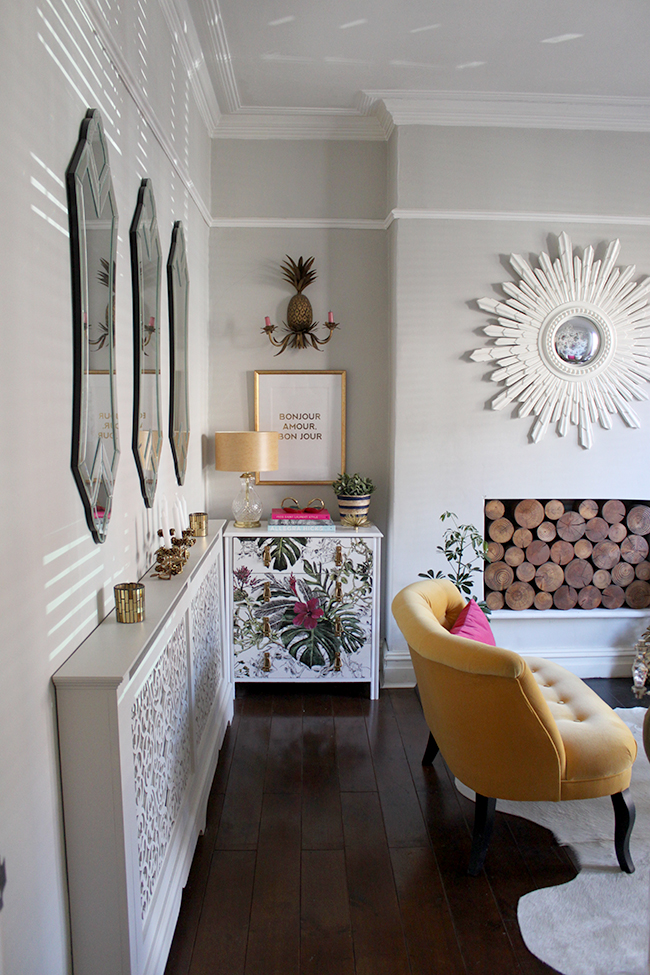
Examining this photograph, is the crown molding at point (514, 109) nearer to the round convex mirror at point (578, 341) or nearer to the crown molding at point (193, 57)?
the crown molding at point (193, 57)

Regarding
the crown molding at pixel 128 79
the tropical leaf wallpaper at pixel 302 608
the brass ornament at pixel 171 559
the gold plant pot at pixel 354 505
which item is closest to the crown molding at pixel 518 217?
the crown molding at pixel 128 79

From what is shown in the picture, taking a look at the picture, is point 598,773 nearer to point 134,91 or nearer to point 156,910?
point 156,910

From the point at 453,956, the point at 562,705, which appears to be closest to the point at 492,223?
the point at 562,705

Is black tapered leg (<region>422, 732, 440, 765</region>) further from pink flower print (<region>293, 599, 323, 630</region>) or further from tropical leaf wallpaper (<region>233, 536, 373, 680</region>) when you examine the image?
pink flower print (<region>293, 599, 323, 630</region>)

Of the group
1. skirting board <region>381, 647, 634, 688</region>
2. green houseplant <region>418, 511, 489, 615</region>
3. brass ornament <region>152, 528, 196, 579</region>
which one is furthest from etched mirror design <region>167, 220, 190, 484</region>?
skirting board <region>381, 647, 634, 688</region>

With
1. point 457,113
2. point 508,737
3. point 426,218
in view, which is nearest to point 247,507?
point 426,218

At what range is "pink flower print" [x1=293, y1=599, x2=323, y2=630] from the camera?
10.8 ft

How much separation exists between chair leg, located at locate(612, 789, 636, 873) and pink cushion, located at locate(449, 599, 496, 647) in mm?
599

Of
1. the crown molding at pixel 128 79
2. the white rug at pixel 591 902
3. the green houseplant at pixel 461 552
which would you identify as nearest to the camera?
the crown molding at pixel 128 79

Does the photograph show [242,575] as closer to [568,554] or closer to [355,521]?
[355,521]

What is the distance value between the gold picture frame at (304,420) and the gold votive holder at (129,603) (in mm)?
2108

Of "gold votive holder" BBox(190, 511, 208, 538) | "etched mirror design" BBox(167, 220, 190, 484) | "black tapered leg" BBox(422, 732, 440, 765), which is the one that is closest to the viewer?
"etched mirror design" BBox(167, 220, 190, 484)

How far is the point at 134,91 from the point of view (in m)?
1.91

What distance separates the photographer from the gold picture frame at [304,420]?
3.65 m
